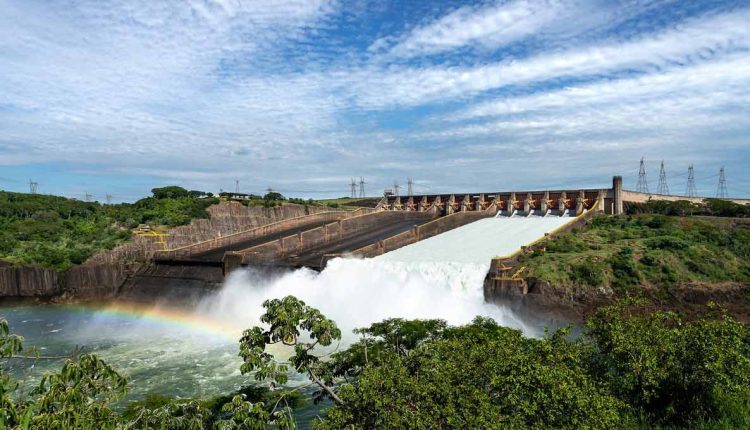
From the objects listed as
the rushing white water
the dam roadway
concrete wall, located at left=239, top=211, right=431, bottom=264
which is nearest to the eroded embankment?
the rushing white water

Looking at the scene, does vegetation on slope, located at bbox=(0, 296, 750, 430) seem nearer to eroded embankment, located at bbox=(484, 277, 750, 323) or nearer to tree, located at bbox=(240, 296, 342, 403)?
tree, located at bbox=(240, 296, 342, 403)

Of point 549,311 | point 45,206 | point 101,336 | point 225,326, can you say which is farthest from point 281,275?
point 45,206

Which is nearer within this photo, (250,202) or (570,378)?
(570,378)

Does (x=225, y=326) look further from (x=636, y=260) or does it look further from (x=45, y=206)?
(x=45, y=206)

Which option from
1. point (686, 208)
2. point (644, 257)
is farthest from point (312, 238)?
point (686, 208)

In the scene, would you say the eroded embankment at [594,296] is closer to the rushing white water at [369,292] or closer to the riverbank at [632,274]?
the riverbank at [632,274]
